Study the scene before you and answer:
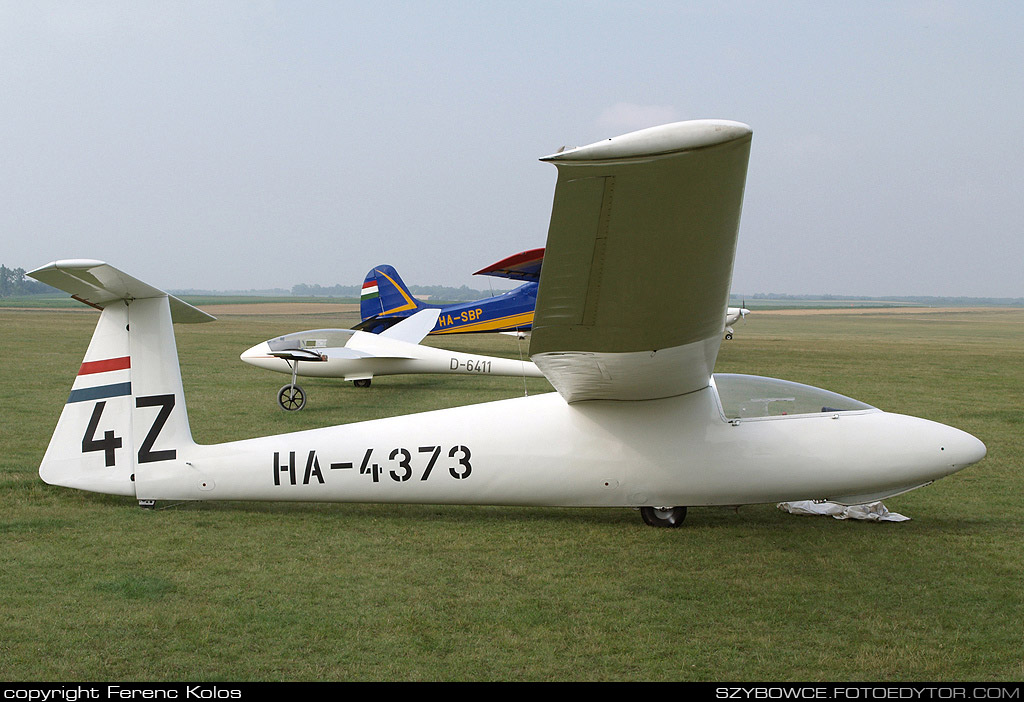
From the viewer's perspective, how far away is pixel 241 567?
511 cm

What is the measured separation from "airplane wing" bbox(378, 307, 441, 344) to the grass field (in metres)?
9.02

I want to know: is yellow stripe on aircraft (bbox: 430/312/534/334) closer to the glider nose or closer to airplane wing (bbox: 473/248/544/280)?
airplane wing (bbox: 473/248/544/280)

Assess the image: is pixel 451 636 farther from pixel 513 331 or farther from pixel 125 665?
pixel 513 331

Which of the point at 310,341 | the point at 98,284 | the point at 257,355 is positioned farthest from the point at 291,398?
the point at 98,284

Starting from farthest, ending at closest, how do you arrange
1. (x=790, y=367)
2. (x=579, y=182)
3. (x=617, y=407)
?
(x=790, y=367)
(x=617, y=407)
(x=579, y=182)

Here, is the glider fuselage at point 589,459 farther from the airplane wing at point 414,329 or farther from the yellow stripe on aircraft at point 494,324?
the yellow stripe on aircraft at point 494,324

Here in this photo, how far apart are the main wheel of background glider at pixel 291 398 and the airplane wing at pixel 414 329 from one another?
3017 mm

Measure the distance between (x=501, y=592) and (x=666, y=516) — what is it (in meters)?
1.86

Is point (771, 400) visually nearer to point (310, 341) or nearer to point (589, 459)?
point (589, 459)

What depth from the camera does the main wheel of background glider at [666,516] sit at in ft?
20.0

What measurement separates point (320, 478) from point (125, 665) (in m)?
2.33

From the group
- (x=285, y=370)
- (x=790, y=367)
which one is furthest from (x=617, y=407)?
(x=790, y=367)

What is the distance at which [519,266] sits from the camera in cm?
2244

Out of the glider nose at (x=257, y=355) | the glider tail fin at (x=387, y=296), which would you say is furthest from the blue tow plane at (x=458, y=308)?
the glider nose at (x=257, y=355)
